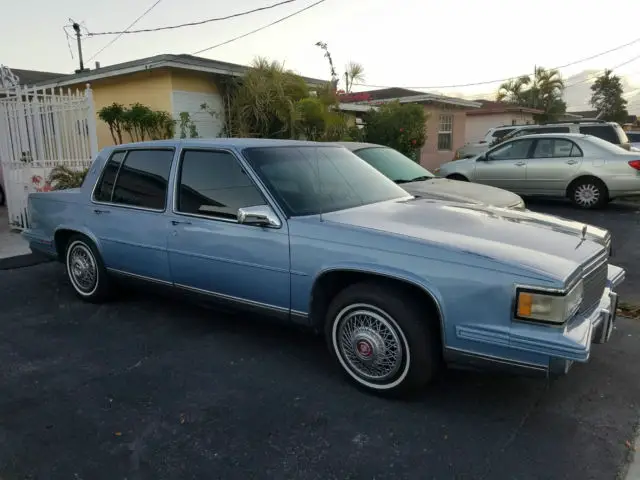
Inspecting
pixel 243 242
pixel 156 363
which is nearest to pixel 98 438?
pixel 156 363

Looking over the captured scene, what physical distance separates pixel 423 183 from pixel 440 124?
13406mm

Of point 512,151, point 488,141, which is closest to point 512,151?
point 512,151

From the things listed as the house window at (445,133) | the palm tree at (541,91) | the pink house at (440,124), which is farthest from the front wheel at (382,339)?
the palm tree at (541,91)

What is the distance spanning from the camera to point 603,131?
12.9m

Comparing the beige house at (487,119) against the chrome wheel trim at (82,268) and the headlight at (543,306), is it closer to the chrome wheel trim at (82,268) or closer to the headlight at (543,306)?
the chrome wheel trim at (82,268)

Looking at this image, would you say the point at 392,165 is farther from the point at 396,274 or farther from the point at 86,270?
the point at 396,274

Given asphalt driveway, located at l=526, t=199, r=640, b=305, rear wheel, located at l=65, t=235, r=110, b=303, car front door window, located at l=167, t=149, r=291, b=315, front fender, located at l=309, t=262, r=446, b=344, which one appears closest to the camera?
front fender, located at l=309, t=262, r=446, b=344

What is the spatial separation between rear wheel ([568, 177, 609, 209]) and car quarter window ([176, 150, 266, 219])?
896 centimetres

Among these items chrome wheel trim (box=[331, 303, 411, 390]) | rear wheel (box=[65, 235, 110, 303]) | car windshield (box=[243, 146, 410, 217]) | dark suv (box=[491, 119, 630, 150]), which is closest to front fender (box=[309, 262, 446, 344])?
chrome wheel trim (box=[331, 303, 411, 390])

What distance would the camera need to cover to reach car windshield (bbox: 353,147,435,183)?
7320 millimetres

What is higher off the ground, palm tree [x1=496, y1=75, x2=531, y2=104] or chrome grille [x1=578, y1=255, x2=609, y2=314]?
palm tree [x1=496, y1=75, x2=531, y2=104]

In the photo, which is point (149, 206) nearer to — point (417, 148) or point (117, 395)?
point (117, 395)

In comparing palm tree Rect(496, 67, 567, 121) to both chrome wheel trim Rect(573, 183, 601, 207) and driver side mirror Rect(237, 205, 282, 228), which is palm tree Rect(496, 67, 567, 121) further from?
driver side mirror Rect(237, 205, 282, 228)

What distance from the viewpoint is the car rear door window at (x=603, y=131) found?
12578mm
